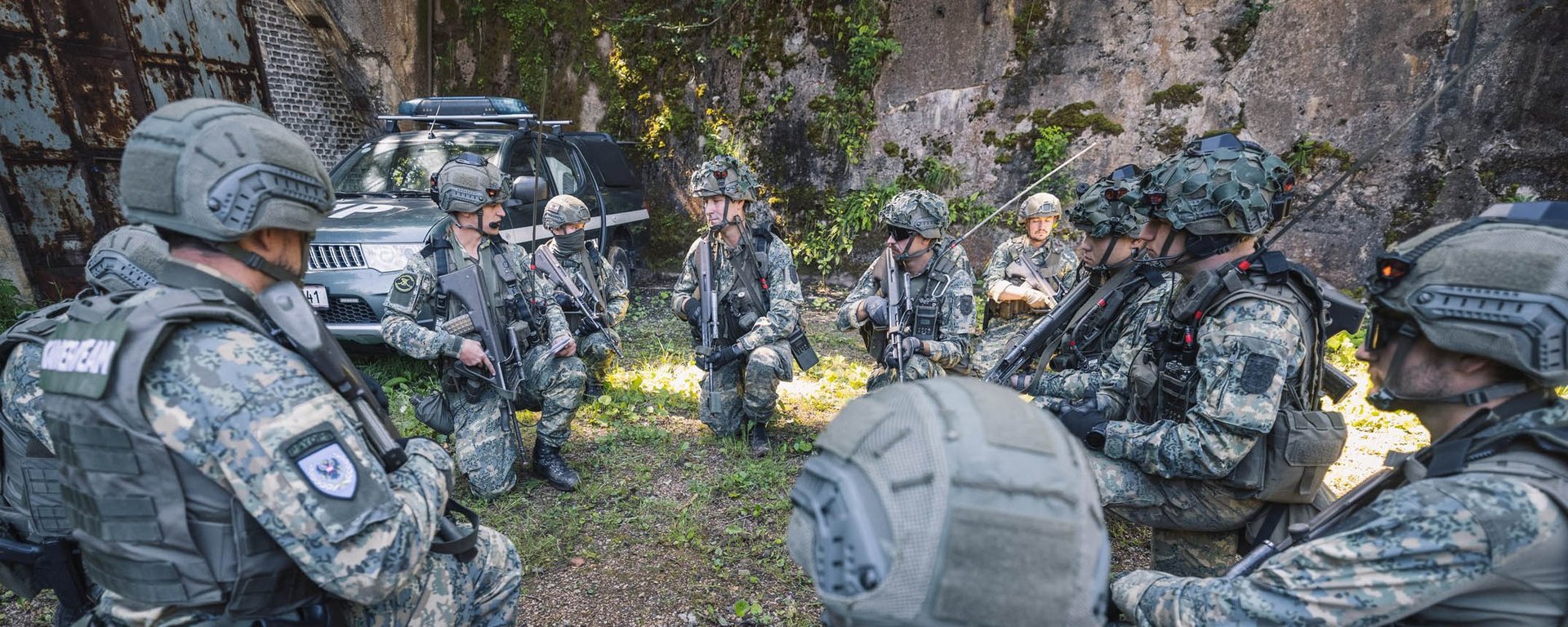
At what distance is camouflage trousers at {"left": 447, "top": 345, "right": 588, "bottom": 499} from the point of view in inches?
156

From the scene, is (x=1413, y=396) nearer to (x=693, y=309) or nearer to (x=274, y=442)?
(x=274, y=442)

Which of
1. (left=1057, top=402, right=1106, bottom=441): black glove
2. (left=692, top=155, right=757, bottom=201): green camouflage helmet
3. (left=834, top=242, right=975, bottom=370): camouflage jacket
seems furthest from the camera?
(left=692, top=155, right=757, bottom=201): green camouflage helmet

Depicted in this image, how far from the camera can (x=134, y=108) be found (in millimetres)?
6891

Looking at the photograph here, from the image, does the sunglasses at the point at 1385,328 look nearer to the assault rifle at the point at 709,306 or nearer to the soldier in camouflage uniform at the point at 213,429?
the soldier in camouflage uniform at the point at 213,429

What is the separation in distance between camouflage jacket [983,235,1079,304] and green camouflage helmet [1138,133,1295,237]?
2.69 m

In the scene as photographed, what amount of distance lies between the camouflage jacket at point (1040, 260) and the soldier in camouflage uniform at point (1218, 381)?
267 cm

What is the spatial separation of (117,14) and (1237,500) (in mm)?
9781

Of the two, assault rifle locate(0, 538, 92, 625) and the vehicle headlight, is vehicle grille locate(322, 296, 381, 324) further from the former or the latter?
assault rifle locate(0, 538, 92, 625)

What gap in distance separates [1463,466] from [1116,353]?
209 centimetres

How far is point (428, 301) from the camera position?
389 centimetres

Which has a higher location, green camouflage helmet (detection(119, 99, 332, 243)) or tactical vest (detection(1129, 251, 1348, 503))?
green camouflage helmet (detection(119, 99, 332, 243))

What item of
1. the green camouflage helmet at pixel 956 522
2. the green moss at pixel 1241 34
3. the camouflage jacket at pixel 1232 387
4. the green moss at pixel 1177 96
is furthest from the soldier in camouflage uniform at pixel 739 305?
the green moss at pixel 1241 34

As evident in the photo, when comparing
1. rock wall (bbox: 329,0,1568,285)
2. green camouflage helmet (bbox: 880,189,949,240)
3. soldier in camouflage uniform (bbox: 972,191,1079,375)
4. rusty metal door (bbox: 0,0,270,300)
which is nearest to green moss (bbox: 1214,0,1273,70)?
rock wall (bbox: 329,0,1568,285)

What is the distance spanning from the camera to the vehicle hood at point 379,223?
5145 mm
